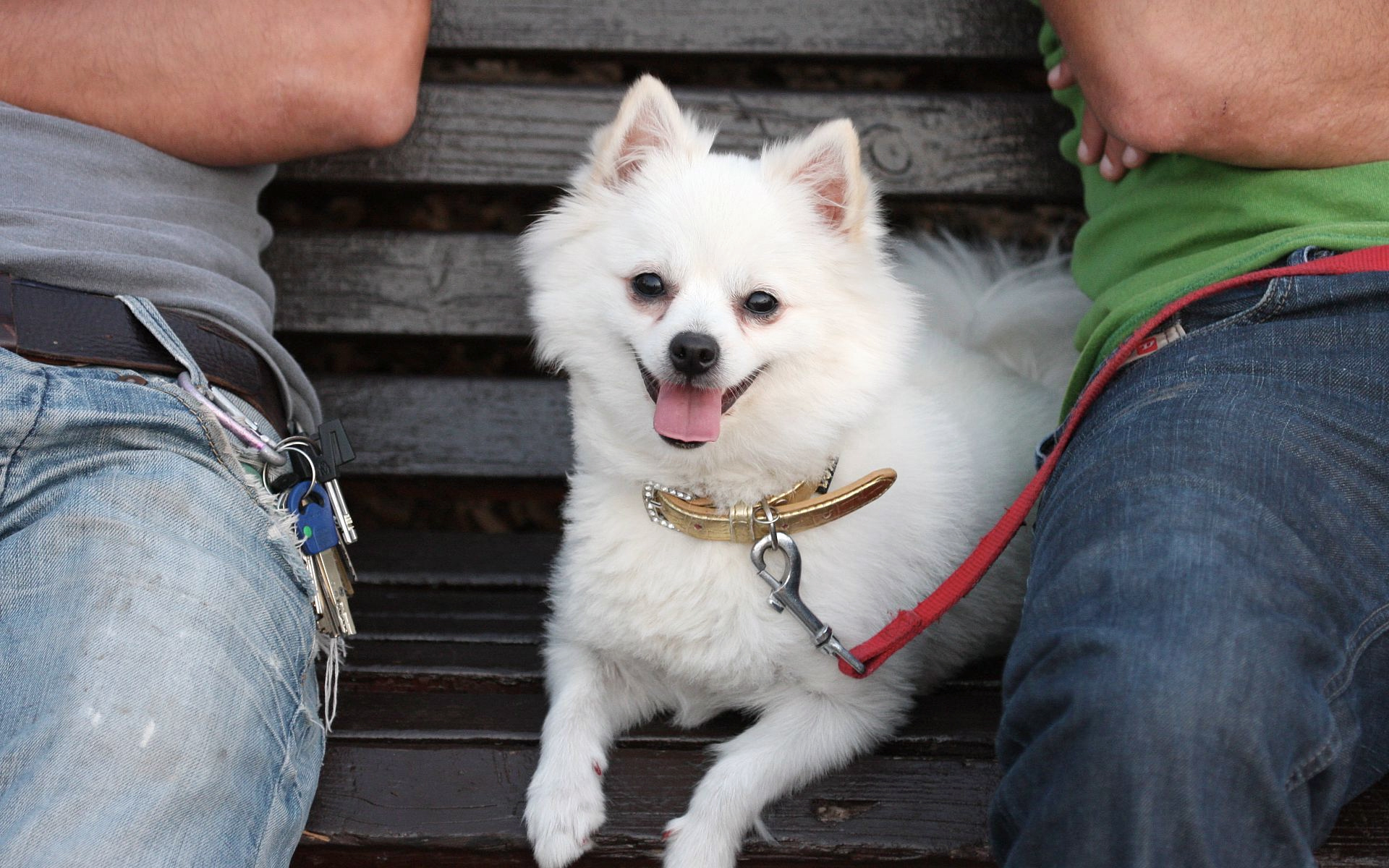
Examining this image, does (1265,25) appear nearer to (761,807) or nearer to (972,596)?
(972,596)

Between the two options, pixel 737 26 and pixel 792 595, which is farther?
pixel 737 26

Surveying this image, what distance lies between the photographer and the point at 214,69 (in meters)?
1.71

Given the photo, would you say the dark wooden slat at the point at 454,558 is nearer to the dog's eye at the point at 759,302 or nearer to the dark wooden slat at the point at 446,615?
the dark wooden slat at the point at 446,615

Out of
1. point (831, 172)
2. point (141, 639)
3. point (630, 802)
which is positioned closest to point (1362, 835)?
point (630, 802)

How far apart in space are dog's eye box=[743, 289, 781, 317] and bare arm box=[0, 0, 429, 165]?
0.71 m

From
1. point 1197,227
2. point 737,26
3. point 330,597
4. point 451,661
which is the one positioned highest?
point 1197,227

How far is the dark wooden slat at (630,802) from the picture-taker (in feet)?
4.70

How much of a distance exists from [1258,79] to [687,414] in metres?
0.89

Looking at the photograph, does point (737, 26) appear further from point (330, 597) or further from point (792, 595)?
point (330, 597)

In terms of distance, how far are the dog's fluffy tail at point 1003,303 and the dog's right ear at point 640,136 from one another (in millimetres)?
574

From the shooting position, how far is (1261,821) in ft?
3.41

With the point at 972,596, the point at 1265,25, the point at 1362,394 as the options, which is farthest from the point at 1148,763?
the point at 1265,25

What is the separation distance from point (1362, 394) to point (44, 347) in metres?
1.71

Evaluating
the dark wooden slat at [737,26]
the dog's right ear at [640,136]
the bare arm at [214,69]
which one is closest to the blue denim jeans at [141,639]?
the bare arm at [214,69]
